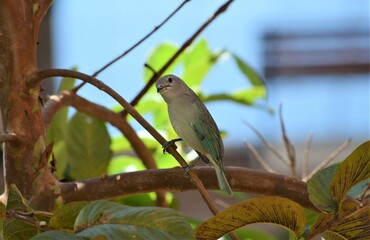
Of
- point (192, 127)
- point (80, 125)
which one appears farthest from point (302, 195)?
point (80, 125)

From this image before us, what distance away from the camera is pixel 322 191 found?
69 centimetres

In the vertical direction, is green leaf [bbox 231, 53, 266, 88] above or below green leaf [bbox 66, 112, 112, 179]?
above

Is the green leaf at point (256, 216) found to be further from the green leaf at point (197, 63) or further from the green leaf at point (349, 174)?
the green leaf at point (197, 63)

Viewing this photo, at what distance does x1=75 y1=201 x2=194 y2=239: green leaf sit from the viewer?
1.88 ft

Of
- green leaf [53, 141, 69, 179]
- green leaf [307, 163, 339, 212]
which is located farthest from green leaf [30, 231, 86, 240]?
green leaf [53, 141, 69, 179]

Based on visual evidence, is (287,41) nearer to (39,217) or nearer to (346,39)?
(346,39)

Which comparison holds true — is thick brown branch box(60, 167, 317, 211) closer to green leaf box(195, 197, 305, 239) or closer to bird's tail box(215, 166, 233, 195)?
bird's tail box(215, 166, 233, 195)

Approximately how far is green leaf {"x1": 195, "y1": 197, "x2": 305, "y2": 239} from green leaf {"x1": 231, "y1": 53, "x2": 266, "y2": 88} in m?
0.66

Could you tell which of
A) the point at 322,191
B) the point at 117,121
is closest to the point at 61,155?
the point at 117,121

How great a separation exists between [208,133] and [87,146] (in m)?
0.27

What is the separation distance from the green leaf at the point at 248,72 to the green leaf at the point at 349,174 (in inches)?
25.3

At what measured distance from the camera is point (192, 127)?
38.5 inches

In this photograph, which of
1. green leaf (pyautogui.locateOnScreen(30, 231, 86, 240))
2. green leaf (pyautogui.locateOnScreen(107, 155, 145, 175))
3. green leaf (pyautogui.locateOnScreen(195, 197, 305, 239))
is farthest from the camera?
green leaf (pyautogui.locateOnScreen(107, 155, 145, 175))

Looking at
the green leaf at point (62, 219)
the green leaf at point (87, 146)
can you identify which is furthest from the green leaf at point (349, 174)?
the green leaf at point (87, 146)
